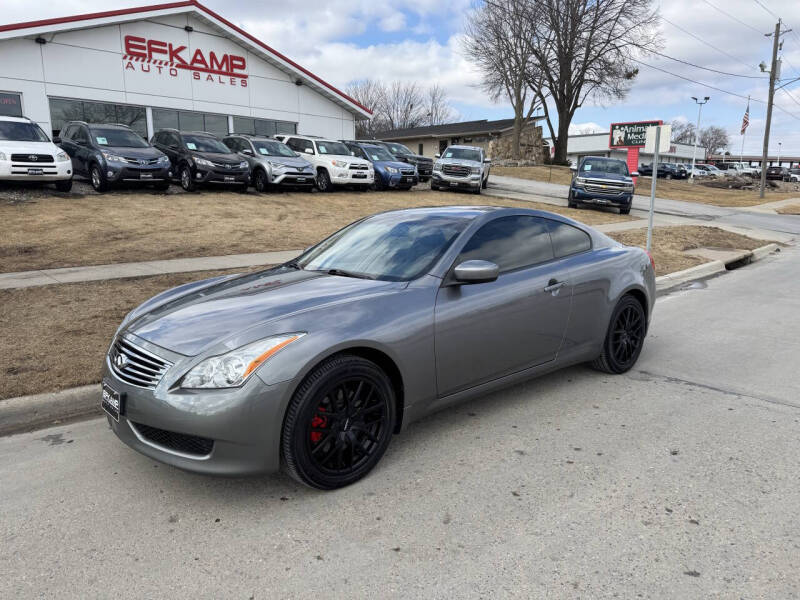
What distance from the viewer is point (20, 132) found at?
49.3 ft

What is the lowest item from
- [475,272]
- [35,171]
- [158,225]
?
[158,225]

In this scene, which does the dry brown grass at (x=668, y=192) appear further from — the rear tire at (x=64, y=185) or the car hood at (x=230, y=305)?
the car hood at (x=230, y=305)

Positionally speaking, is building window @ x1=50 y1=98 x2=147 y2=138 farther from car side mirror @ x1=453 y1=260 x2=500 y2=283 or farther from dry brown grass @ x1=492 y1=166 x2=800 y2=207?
dry brown grass @ x1=492 y1=166 x2=800 y2=207

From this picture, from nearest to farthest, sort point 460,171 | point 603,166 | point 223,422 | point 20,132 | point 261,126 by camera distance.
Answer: point 223,422
point 20,132
point 603,166
point 460,171
point 261,126

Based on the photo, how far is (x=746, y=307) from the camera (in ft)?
27.6

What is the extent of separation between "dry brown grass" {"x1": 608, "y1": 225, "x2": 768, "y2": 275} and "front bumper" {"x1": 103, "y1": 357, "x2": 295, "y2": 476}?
934 centimetres

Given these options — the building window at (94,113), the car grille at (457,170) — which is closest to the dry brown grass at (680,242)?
the car grille at (457,170)

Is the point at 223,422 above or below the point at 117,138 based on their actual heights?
below

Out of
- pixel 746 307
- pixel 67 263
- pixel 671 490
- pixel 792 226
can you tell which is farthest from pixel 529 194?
pixel 671 490

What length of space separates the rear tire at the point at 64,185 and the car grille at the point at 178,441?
14650 millimetres

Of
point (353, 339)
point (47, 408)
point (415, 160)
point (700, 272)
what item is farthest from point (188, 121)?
point (353, 339)

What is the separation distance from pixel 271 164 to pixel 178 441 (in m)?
16.6

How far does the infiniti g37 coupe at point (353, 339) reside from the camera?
3041mm

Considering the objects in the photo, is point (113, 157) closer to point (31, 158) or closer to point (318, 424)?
point (31, 158)
